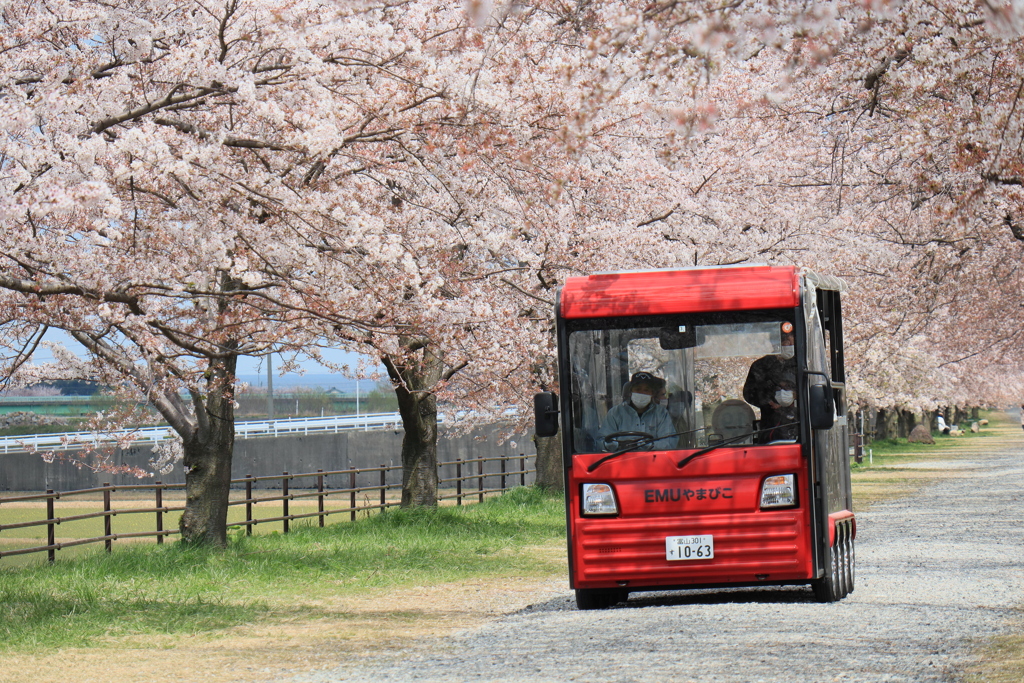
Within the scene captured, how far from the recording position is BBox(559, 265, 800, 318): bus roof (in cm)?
1035

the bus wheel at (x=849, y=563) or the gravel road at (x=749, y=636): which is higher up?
the bus wheel at (x=849, y=563)

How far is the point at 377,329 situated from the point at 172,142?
109 inches

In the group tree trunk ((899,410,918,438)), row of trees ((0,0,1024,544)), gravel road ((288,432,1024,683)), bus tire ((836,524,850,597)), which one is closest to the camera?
gravel road ((288,432,1024,683))

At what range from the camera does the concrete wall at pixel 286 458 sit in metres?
55.8

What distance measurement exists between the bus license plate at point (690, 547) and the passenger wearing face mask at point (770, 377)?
39.0 inches

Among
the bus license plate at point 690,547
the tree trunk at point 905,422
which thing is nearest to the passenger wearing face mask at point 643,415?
the bus license plate at point 690,547

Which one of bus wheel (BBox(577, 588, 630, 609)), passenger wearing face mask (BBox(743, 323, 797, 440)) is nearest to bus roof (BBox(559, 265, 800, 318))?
passenger wearing face mask (BBox(743, 323, 797, 440))

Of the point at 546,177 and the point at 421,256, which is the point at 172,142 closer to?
the point at 421,256

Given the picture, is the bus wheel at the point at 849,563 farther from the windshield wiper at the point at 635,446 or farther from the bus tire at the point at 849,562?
the windshield wiper at the point at 635,446

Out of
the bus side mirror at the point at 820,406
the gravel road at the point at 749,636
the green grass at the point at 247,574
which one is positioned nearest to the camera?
the gravel road at the point at 749,636

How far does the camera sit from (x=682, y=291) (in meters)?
10.5

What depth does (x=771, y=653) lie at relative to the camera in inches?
321

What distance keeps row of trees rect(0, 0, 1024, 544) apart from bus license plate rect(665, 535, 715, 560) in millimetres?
3200

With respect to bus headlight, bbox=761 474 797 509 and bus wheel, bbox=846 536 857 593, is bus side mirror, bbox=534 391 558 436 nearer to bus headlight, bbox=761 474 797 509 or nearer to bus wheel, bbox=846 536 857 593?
bus headlight, bbox=761 474 797 509
